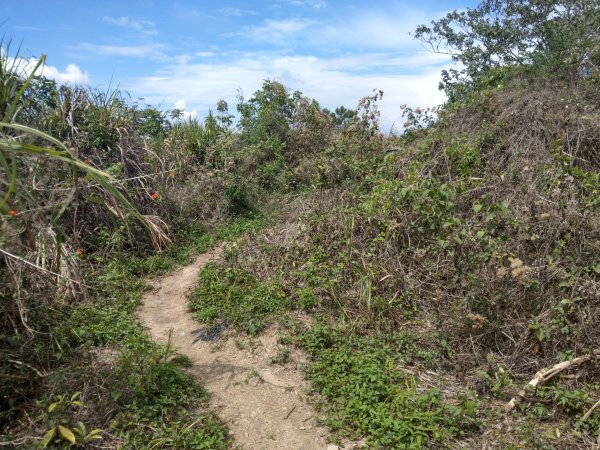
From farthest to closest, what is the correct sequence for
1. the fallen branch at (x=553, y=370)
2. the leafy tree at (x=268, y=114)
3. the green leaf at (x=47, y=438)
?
the leafy tree at (x=268, y=114)
the fallen branch at (x=553, y=370)
the green leaf at (x=47, y=438)

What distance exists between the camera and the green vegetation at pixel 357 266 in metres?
3.56

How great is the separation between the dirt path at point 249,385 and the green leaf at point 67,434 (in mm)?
1050

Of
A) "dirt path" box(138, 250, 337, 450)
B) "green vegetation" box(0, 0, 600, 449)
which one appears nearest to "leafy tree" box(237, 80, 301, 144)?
"green vegetation" box(0, 0, 600, 449)

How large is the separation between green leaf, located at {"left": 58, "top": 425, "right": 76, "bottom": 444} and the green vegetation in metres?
0.01

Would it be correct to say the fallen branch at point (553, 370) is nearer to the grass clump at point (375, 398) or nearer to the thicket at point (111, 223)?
the grass clump at point (375, 398)

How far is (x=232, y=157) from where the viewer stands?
31.5ft

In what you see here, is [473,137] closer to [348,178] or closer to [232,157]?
[348,178]

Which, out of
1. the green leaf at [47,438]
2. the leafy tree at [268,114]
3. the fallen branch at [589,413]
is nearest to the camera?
the green leaf at [47,438]

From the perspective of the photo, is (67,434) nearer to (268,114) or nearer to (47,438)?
(47,438)

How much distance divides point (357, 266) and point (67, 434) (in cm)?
305

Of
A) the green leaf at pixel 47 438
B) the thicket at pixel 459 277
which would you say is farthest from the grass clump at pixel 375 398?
the green leaf at pixel 47 438

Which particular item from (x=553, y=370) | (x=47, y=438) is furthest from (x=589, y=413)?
Answer: (x=47, y=438)

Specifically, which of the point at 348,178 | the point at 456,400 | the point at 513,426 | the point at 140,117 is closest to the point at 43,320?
the point at 456,400

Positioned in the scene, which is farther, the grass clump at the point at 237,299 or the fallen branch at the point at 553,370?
the grass clump at the point at 237,299
